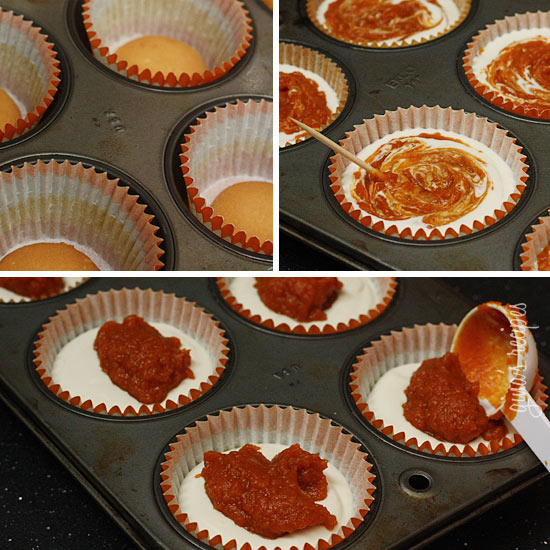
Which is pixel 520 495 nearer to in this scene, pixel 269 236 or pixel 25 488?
pixel 269 236

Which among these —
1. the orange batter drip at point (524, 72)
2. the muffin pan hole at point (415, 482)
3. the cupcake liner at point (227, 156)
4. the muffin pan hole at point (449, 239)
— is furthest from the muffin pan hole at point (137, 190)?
the orange batter drip at point (524, 72)

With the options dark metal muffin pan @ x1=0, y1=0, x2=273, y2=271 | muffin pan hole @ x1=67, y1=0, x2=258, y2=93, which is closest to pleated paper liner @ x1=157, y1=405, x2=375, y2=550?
dark metal muffin pan @ x1=0, y1=0, x2=273, y2=271

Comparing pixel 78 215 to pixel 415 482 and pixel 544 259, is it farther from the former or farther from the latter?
pixel 544 259

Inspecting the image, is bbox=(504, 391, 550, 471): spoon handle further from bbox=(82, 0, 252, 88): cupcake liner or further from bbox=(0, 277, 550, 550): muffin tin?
bbox=(82, 0, 252, 88): cupcake liner

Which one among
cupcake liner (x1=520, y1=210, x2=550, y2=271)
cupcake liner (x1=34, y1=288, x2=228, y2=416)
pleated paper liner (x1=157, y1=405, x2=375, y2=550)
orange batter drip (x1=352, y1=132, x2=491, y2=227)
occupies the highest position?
orange batter drip (x1=352, y1=132, x2=491, y2=227)

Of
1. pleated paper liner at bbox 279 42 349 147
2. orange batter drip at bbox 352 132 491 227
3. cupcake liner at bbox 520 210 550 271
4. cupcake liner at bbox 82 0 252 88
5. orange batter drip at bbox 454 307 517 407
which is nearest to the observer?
cupcake liner at bbox 520 210 550 271

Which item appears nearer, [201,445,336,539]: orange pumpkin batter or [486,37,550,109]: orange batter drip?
[201,445,336,539]: orange pumpkin batter

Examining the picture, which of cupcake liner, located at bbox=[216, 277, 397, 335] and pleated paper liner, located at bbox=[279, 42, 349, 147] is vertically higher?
pleated paper liner, located at bbox=[279, 42, 349, 147]
